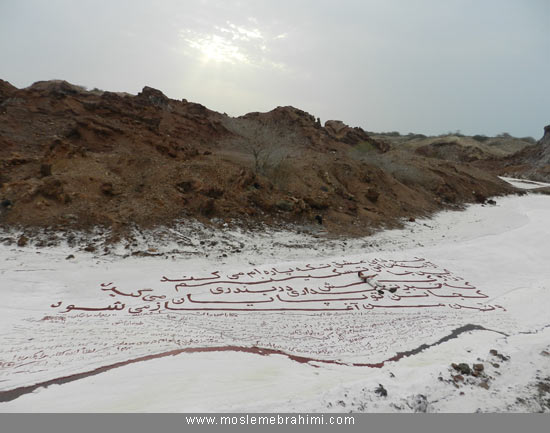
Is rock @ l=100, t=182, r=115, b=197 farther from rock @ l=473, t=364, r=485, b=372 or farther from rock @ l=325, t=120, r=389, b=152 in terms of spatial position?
rock @ l=325, t=120, r=389, b=152

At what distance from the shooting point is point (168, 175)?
10.2 metres

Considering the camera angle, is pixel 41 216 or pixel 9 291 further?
pixel 41 216

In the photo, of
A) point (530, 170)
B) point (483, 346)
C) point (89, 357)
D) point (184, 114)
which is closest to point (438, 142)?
point (530, 170)

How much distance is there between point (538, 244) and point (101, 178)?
15072 millimetres

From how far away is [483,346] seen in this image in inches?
167

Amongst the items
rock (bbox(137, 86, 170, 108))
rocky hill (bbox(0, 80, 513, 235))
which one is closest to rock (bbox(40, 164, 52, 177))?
rocky hill (bbox(0, 80, 513, 235))

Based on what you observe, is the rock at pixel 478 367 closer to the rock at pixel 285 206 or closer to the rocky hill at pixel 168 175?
the rocky hill at pixel 168 175

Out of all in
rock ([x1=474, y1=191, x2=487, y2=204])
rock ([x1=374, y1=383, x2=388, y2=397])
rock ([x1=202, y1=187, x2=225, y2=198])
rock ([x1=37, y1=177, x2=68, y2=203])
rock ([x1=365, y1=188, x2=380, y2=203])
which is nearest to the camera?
rock ([x1=374, y1=383, x2=388, y2=397])

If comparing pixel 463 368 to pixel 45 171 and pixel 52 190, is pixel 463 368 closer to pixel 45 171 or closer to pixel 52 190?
pixel 52 190

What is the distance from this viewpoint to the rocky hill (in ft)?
26.7

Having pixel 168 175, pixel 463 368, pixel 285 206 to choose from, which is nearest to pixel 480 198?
pixel 285 206

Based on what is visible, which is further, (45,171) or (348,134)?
(348,134)

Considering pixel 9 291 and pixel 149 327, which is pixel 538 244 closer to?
pixel 149 327

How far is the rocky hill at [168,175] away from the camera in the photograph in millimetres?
8125
